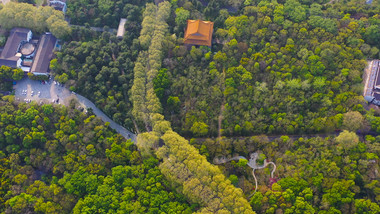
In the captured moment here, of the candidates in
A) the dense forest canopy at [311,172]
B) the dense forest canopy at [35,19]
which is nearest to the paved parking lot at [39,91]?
the dense forest canopy at [35,19]

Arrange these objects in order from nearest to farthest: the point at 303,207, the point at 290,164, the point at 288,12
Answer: the point at 303,207
the point at 290,164
the point at 288,12

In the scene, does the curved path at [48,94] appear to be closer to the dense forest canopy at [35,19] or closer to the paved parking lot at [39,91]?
the paved parking lot at [39,91]

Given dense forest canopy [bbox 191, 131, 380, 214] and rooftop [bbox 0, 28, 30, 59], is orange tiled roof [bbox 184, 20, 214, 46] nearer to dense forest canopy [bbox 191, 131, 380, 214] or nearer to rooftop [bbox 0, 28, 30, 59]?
dense forest canopy [bbox 191, 131, 380, 214]

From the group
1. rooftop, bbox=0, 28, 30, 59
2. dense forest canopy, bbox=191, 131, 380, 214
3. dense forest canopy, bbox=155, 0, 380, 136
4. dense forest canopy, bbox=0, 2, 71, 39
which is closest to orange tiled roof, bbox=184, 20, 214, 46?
dense forest canopy, bbox=155, 0, 380, 136

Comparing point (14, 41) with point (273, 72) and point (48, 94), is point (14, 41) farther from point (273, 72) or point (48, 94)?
point (273, 72)

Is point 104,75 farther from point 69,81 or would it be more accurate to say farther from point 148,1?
point 148,1

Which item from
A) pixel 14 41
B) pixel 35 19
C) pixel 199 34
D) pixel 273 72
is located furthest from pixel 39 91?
pixel 273 72

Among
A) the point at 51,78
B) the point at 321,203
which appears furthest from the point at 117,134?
the point at 321,203
